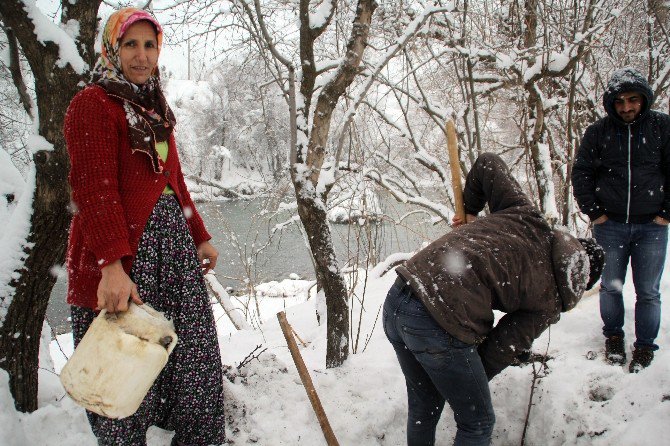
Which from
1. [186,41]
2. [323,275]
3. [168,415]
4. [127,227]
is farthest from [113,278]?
[186,41]

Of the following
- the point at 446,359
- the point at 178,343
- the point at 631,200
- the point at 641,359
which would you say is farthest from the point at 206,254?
the point at 641,359

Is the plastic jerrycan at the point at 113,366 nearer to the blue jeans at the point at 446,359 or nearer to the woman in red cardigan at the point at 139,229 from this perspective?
the woman in red cardigan at the point at 139,229

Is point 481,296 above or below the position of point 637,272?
above

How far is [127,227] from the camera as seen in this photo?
1554 mm

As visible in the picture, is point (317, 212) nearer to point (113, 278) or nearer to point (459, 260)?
point (459, 260)

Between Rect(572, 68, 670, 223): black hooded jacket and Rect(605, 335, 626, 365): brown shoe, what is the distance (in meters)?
0.74

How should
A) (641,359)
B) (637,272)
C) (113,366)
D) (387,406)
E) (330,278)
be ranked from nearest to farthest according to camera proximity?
(113,366), (387,406), (641,359), (637,272), (330,278)

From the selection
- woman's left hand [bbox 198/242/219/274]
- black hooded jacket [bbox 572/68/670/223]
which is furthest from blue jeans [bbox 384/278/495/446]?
black hooded jacket [bbox 572/68/670/223]

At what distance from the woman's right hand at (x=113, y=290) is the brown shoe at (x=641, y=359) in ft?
8.89

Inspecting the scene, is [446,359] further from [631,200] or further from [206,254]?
[631,200]

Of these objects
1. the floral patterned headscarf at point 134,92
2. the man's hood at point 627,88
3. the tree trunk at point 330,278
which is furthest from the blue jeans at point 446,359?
the man's hood at point 627,88

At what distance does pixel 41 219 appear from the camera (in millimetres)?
2051

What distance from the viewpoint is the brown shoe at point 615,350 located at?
8.43 feet

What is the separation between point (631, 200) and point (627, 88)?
25.6 inches
